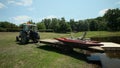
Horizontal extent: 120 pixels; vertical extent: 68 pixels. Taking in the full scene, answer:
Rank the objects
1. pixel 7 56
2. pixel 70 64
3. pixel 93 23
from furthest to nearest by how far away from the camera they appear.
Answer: pixel 93 23 → pixel 7 56 → pixel 70 64

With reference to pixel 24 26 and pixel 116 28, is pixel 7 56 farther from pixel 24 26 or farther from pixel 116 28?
pixel 116 28

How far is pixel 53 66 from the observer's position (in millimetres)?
8555

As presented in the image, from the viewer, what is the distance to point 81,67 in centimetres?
857

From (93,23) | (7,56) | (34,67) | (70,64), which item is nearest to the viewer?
(34,67)

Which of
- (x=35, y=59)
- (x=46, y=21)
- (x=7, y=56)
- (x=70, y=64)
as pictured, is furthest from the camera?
(x=46, y=21)

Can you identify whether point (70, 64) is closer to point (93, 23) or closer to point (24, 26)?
point (24, 26)

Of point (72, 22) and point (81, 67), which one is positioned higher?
point (72, 22)

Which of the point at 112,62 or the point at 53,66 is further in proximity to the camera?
the point at 112,62

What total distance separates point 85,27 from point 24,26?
73.9 meters

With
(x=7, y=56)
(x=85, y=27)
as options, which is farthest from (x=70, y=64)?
(x=85, y=27)

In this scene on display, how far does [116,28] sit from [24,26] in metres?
59.7

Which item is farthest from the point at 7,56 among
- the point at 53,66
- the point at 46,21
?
the point at 46,21

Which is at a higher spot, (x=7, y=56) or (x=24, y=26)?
(x=24, y=26)

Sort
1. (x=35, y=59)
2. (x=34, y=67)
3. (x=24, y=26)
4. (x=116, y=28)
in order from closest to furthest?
(x=34, y=67) < (x=35, y=59) < (x=24, y=26) < (x=116, y=28)
